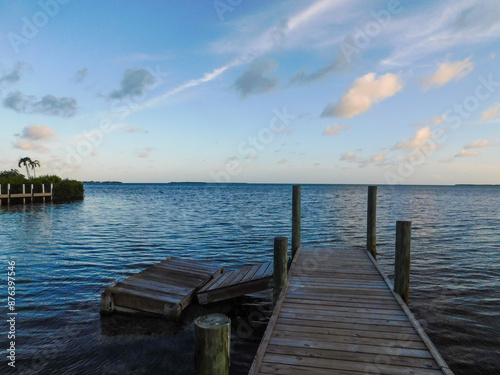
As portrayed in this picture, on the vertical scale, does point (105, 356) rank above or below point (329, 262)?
below

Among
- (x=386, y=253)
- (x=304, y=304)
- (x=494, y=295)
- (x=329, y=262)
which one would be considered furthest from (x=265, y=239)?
(x=304, y=304)

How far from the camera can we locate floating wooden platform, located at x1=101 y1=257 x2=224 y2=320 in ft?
23.6

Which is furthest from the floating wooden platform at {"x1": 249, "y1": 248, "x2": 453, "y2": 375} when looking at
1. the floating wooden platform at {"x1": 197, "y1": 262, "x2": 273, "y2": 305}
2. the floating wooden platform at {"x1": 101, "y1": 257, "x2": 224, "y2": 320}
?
the floating wooden platform at {"x1": 101, "y1": 257, "x2": 224, "y2": 320}

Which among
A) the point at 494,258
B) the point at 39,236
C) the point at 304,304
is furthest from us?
the point at 39,236

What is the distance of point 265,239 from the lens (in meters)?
19.0

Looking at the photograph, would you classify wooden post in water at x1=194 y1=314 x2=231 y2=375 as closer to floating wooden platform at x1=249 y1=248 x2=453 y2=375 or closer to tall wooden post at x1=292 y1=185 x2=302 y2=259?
floating wooden platform at x1=249 y1=248 x2=453 y2=375

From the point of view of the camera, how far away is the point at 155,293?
753 centimetres

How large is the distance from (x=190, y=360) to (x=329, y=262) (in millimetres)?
4798

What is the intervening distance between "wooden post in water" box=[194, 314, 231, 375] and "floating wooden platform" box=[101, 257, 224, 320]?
4269 millimetres

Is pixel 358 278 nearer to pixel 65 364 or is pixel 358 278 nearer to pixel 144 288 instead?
pixel 144 288

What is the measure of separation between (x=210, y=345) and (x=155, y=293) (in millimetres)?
4987

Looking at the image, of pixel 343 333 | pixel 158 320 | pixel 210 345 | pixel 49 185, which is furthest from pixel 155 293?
pixel 49 185

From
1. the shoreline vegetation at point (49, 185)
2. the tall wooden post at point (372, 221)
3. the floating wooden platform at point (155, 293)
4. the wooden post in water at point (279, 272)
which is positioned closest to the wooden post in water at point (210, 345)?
the wooden post in water at point (279, 272)

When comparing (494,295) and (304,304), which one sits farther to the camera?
(494,295)
